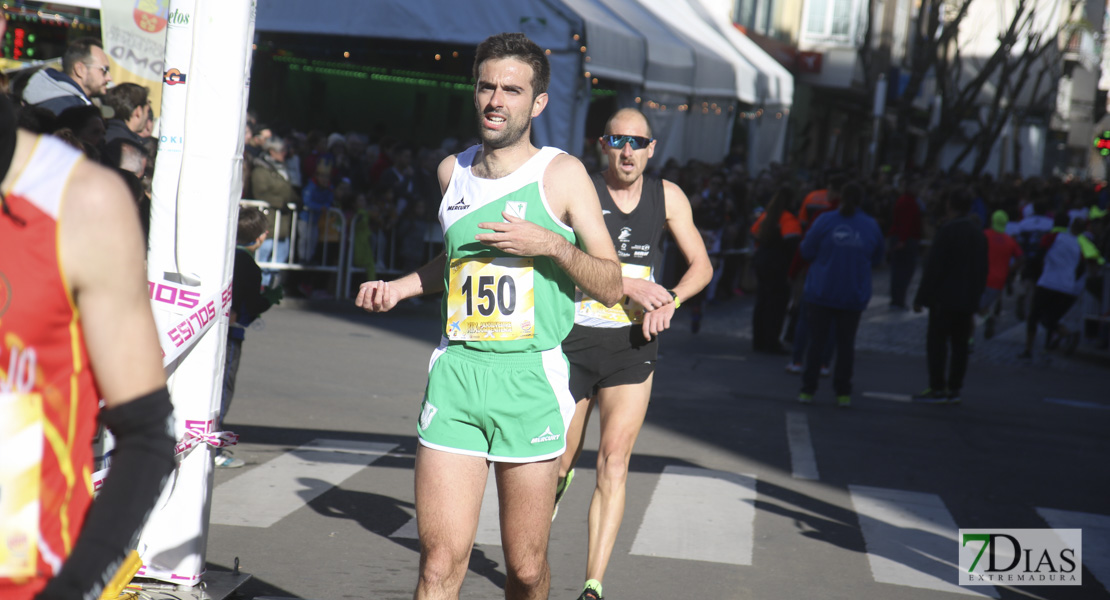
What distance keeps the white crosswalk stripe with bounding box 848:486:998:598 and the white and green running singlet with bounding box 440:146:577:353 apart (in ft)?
9.00

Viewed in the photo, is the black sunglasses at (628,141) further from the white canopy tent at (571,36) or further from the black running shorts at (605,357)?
the white canopy tent at (571,36)

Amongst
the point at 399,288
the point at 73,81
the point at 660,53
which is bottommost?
the point at 399,288

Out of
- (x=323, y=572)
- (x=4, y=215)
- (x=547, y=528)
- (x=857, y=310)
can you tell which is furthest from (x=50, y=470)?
(x=857, y=310)

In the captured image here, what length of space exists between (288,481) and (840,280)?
19.0 ft

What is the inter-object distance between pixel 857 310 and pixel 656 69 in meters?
9.49

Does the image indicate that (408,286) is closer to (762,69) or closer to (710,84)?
(710,84)

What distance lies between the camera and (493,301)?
3.56m

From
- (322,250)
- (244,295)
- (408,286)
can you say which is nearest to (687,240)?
(408,286)

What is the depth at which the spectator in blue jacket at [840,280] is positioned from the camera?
35.0 feet

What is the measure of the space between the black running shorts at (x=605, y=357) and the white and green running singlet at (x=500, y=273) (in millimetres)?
1198

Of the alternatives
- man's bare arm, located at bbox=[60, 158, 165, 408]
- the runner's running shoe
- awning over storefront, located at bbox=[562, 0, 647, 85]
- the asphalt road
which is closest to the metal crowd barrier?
the asphalt road

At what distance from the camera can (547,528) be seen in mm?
3652

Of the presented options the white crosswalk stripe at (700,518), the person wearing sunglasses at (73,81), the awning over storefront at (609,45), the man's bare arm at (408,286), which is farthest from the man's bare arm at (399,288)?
the awning over storefront at (609,45)

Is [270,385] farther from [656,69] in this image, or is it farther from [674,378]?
[656,69]
